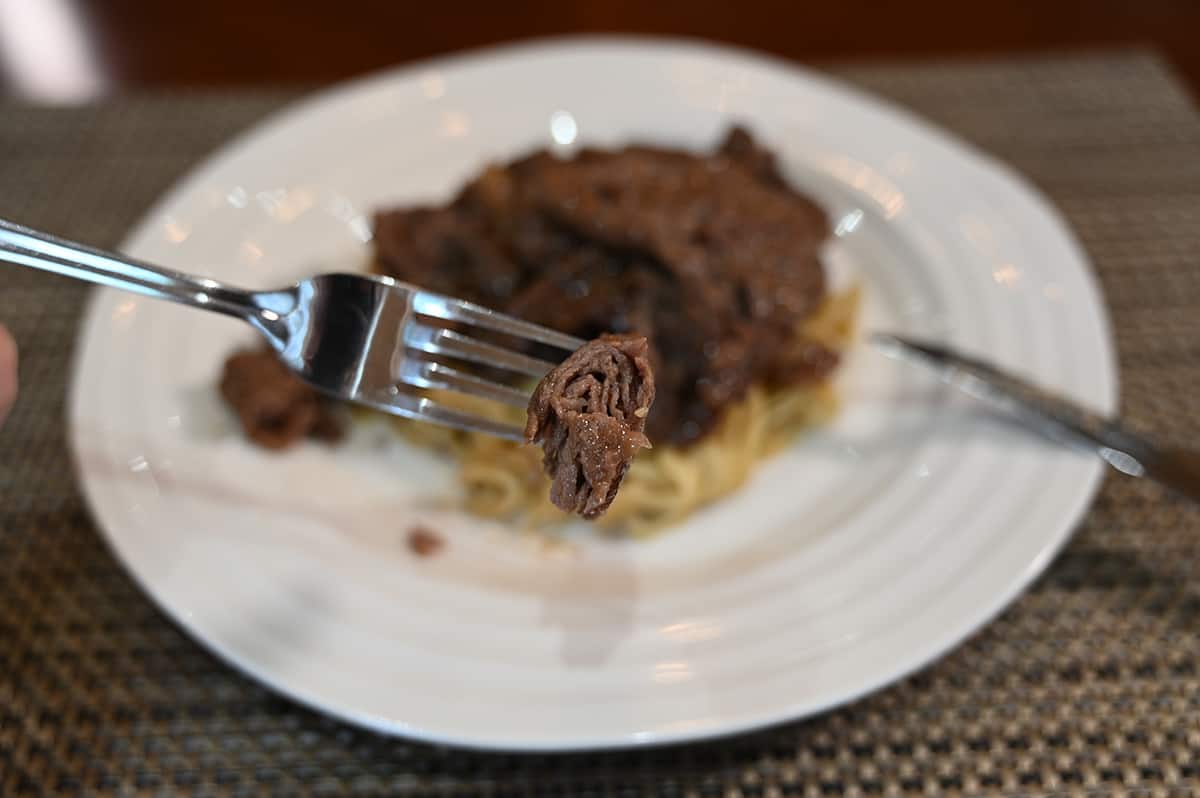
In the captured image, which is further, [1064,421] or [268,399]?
[268,399]

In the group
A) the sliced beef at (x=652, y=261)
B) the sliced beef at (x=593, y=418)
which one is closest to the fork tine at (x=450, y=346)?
the sliced beef at (x=593, y=418)

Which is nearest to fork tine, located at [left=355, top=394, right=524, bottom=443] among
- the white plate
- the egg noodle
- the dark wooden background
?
the white plate

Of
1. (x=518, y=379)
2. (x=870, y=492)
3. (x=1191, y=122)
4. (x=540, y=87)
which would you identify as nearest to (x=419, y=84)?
(x=540, y=87)

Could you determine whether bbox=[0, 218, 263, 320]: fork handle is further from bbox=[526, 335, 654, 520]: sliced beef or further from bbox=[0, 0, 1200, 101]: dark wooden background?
bbox=[0, 0, 1200, 101]: dark wooden background

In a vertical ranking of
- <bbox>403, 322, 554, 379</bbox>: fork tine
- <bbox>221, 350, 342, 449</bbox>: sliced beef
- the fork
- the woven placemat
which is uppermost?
<bbox>403, 322, 554, 379</bbox>: fork tine

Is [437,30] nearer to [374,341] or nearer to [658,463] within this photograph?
[658,463]

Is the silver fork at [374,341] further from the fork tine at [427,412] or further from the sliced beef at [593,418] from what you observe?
the sliced beef at [593,418]

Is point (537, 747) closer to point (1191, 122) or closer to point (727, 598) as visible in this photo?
point (727, 598)

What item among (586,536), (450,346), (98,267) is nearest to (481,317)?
(450,346)
